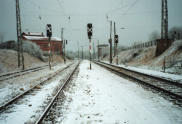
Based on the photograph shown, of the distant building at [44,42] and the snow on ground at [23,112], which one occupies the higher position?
the distant building at [44,42]

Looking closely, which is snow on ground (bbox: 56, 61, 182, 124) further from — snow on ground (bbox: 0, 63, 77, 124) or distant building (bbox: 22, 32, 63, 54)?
distant building (bbox: 22, 32, 63, 54)

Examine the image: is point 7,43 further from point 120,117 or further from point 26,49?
point 120,117

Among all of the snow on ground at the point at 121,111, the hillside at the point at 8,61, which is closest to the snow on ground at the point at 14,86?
the snow on ground at the point at 121,111

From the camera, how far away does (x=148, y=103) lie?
4301 millimetres

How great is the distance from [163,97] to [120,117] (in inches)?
108

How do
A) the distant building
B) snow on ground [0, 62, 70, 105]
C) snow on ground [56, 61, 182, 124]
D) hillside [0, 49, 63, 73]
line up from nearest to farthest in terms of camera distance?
1. snow on ground [56, 61, 182, 124]
2. snow on ground [0, 62, 70, 105]
3. hillside [0, 49, 63, 73]
4. the distant building

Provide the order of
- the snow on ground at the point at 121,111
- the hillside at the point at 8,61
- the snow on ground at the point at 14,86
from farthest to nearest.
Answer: the hillside at the point at 8,61 < the snow on ground at the point at 14,86 < the snow on ground at the point at 121,111

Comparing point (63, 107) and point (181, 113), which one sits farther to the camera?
point (63, 107)

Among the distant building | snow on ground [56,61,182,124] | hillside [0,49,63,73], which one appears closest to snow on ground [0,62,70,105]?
snow on ground [56,61,182,124]

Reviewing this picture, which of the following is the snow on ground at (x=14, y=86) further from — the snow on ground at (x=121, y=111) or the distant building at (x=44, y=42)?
the distant building at (x=44, y=42)

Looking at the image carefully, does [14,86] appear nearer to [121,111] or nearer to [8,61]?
[121,111]

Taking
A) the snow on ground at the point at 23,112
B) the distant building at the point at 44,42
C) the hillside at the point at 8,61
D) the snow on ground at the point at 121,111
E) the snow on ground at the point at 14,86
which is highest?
the distant building at the point at 44,42

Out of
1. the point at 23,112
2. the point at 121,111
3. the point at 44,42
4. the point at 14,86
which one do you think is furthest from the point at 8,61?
the point at 44,42

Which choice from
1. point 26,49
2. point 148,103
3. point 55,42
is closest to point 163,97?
point 148,103
